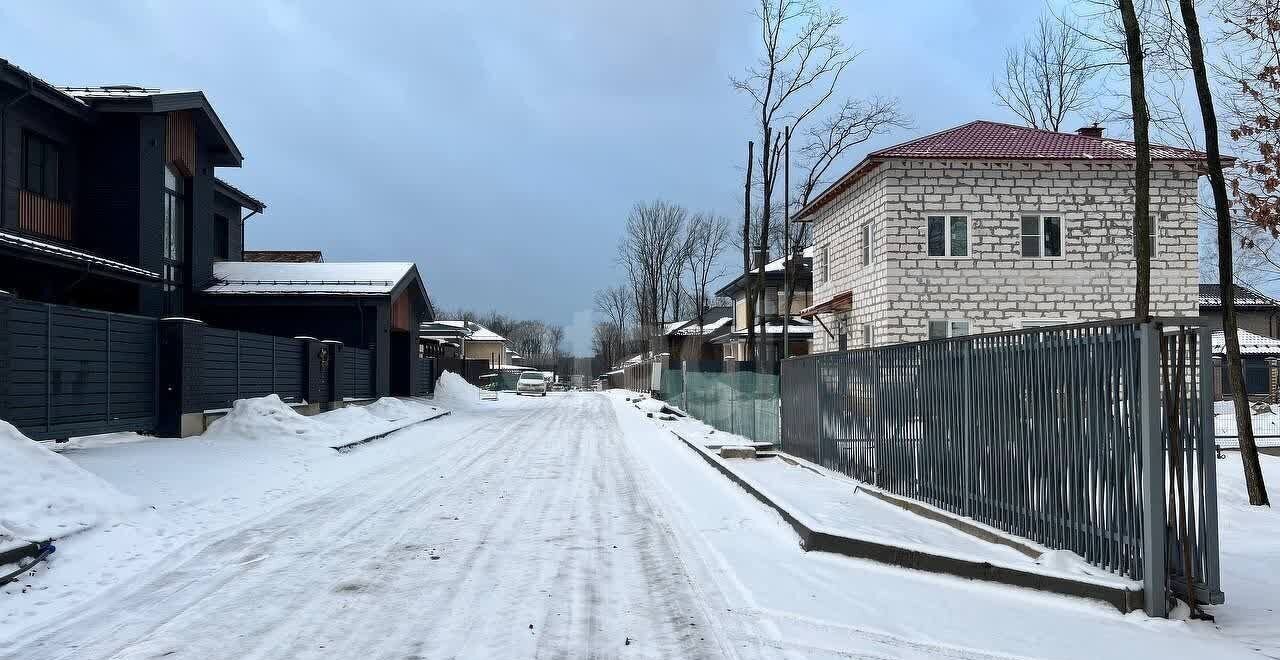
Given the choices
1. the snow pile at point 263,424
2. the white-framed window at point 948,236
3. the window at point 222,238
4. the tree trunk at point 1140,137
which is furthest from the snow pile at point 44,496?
the window at point 222,238

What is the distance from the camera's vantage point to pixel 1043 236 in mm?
24875

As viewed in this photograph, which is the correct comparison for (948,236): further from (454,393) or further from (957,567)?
(454,393)

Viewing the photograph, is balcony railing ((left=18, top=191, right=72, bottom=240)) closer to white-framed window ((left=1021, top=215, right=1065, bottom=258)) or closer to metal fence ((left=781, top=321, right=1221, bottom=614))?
metal fence ((left=781, top=321, right=1221, bottom=614))

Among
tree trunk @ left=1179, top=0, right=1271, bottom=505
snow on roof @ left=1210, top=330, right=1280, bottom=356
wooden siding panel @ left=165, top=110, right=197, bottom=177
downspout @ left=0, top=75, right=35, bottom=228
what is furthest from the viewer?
snow on roof @ left=1210, top=330, right=1280, bottom=356

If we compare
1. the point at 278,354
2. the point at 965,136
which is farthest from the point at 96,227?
the point at 965,136

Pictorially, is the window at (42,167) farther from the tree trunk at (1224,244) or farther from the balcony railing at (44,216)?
the tree trunk at (1224,244)

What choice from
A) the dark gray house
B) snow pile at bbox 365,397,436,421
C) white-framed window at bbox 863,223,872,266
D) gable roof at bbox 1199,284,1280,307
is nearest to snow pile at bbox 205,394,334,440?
the dark gray house

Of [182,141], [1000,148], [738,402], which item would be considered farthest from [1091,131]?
[182,141]

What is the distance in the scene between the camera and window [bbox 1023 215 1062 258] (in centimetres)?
2488

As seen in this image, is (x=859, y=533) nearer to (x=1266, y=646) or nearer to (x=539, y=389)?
(x=1266, y=646)

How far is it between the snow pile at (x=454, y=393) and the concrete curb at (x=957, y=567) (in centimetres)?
3036

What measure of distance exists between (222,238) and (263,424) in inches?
745

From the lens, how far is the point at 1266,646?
5.62 metres

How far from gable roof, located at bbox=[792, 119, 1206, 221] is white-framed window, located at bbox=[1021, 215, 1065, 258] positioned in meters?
1.70
